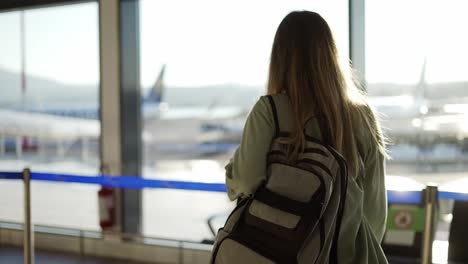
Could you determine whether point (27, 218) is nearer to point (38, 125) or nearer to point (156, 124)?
point (156, 124)

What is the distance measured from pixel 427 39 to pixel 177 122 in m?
3.08

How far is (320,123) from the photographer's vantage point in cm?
150

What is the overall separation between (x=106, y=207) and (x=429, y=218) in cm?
363

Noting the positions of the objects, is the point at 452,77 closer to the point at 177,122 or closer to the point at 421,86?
the point at 421,86

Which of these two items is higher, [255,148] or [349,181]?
[255,148]

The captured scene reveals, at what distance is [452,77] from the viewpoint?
3.91 metres

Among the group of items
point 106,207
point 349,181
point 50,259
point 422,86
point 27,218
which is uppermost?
point 422,86

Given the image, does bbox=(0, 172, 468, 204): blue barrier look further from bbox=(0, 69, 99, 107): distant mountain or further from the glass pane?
bbox=(0, 69, 99, 107): distant mountain

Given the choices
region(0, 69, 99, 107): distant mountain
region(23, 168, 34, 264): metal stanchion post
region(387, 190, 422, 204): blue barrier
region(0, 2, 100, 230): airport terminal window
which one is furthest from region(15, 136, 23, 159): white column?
region(387, 190, 422, 204): blue barrier

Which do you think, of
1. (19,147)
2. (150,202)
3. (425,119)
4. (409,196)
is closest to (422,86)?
(425,119)

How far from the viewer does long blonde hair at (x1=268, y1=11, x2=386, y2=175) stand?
58.7 inches

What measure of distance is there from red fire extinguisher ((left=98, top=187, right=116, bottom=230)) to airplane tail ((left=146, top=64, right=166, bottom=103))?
3.89 ft

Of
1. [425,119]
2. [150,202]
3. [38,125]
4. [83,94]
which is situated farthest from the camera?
[38,125]

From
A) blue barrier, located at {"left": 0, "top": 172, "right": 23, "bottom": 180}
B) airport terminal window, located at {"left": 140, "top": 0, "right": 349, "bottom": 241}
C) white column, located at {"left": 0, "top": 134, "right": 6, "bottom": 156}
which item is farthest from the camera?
white column, located at {"left": 0, "top": 134, "right": 6, "bottom": 156}
